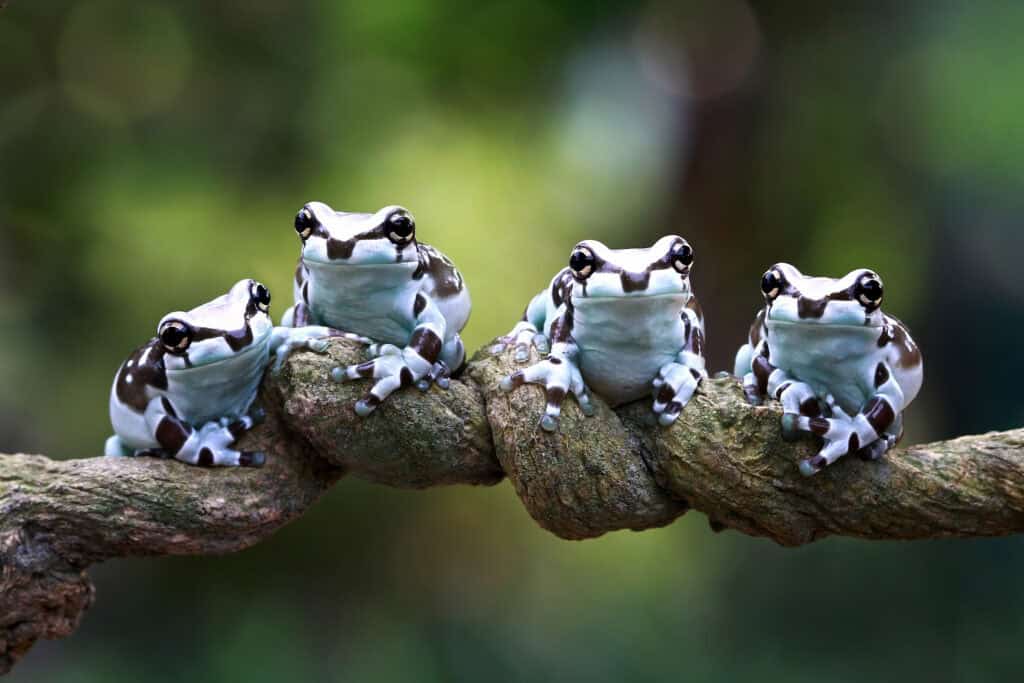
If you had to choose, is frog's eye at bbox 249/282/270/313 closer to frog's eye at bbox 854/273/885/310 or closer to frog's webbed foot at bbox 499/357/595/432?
frog's webbed foot at bbox 499/357/595/432

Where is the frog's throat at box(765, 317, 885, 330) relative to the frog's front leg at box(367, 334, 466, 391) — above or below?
above

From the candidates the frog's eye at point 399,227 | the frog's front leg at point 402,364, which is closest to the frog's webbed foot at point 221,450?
the frog's front leg at point 402,364

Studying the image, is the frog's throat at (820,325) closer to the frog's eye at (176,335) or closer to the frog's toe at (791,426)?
the frog's toe at (791,426)

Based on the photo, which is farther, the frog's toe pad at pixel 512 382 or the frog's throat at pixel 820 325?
the frog's toe pad at pixel 512 382

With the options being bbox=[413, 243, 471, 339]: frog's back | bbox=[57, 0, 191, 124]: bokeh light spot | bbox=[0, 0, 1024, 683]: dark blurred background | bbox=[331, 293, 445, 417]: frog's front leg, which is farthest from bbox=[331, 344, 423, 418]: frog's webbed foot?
bbox=[57, 0, 191, 124]: bokeh light spot

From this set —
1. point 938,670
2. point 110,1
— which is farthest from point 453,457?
point 110,1

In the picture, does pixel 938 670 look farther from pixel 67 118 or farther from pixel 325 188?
pixel 67 118
